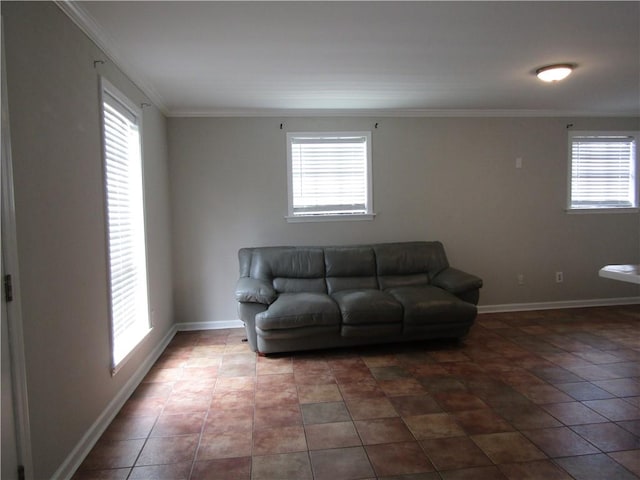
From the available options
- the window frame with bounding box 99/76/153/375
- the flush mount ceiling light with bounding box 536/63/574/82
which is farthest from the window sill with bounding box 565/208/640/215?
the window frame with bounding box 99/76/153/375

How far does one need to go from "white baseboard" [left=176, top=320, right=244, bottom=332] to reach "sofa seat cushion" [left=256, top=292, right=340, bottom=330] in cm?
118

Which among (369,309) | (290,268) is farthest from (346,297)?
(290,268)

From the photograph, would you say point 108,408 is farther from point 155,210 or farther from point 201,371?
point 155,210

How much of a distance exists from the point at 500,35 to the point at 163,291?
3575mm

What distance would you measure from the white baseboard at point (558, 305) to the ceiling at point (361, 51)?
241 centimetres

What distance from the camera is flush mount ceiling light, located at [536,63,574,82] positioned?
125 inches

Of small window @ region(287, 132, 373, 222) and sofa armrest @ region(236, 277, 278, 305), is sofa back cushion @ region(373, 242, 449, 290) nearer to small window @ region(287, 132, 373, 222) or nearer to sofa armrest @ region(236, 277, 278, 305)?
small window @ region(287, 132, 373, 222)

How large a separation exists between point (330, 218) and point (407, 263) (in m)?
1.01

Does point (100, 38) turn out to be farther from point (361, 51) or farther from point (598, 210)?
point (598, 210)

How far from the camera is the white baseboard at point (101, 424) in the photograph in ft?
6.49

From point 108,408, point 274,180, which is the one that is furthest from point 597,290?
point 108,408

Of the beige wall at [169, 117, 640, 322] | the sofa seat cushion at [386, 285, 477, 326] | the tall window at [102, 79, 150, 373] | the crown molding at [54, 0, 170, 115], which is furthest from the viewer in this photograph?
the beige wall at [169, 117, 640, 322]

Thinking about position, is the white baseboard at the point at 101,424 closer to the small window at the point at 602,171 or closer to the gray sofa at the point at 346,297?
the gray sofa at the point at 346,297

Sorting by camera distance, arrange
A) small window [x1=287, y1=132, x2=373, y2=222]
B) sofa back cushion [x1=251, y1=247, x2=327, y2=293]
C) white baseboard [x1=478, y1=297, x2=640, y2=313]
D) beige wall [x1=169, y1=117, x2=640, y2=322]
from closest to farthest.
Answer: sofa back cushion [x1=251, y1=247, x2=327, y2=293]
beige wall [x1=169, y1=117, x2=640, y2=322]
small window [x1=287, y1=132, x2=373, y2=222]
white baseboard [x1=478, y1=297, x2=640, y2=313]
